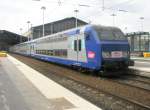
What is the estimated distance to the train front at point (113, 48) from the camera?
15.9m

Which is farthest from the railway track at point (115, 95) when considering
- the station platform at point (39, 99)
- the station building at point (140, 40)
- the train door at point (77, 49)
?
the station building at point (140, 40)

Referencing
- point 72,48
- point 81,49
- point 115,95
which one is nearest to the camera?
point 115,95

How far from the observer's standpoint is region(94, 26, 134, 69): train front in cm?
1593

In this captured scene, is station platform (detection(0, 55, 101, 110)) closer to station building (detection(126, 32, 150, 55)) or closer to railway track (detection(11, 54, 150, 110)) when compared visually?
railway track (detection(11, 54, 150, 110))

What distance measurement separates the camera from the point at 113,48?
53.8ft

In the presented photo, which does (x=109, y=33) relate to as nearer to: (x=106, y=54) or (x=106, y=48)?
(x=106, y=48)

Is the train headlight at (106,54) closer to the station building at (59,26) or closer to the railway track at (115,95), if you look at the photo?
the railway track at (115,95)

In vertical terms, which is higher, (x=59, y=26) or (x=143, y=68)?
(x=59, y=26)

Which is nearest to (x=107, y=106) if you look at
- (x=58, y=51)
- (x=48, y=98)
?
(x=48, y=98)

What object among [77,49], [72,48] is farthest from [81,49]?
[72,48]

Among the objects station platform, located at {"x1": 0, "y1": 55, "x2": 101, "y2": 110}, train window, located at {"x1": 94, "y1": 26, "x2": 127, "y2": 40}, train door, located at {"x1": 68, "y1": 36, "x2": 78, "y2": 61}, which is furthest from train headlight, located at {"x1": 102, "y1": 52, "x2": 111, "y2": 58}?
station platform, located at {"x1": 0, "y1": 55, "x2": 101, "y2": 110}

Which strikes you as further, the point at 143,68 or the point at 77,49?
the point at 143,68

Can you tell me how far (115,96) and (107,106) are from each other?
55.6 inches

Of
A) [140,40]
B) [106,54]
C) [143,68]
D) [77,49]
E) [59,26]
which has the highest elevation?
[59,26]
